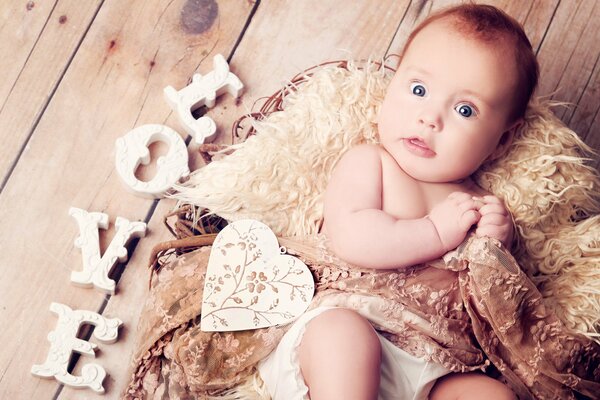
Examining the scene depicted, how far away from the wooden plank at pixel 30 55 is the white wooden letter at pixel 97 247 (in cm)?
25

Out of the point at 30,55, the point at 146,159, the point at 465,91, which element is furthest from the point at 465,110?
the point at 30,55

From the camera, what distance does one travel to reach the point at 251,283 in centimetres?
152

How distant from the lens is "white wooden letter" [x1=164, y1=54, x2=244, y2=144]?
1835 millimetres

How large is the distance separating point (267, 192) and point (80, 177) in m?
0.51

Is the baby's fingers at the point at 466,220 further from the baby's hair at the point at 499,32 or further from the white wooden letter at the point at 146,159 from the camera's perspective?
the white wooden letter at the point at 146,159

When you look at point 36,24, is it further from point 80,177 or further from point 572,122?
point 572,122

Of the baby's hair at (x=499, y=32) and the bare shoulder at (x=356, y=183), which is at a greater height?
the baby's hair at (x=499, y=32)

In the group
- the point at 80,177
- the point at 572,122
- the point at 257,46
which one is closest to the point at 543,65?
the point at 572,122

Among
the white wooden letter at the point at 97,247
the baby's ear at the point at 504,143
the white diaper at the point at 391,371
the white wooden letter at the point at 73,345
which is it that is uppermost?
the baby's ear at the point at 504,143

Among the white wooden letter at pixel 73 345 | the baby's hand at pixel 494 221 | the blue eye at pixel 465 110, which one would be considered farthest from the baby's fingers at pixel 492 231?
the white wooden letter at pixel 73 345

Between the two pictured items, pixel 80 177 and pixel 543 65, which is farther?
pixel 543 65

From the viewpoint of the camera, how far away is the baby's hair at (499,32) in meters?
1.45

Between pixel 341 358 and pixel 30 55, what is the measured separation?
3.74 feet

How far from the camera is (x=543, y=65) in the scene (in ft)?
6.39
